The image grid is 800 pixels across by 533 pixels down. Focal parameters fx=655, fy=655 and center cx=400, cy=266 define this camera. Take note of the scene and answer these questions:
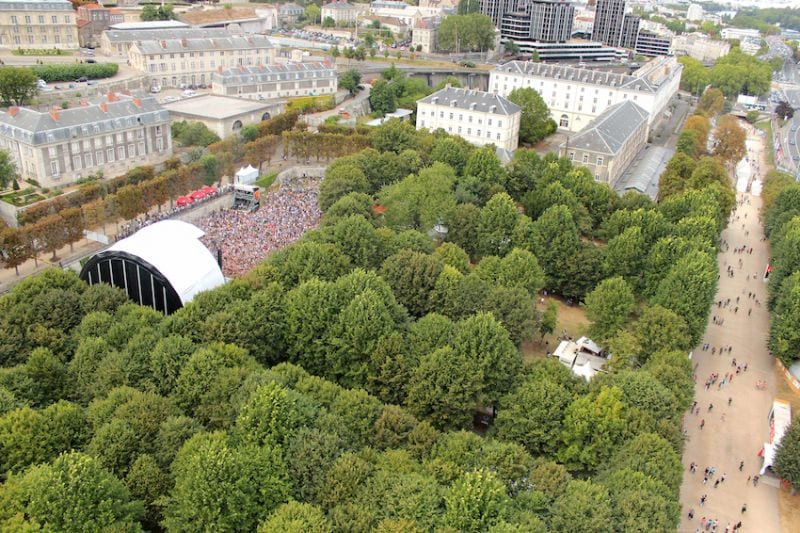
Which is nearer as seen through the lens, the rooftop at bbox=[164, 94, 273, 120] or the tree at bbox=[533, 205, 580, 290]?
the tree at bbox=[533, 205, 580, 290]

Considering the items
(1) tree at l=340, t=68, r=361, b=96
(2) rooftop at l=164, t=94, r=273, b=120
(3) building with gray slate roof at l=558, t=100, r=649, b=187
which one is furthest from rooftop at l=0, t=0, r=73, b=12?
(3) building with gray slate roof at l=558, t=100, r=649, b=187

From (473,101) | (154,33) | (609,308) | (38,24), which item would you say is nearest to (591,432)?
(609,308)

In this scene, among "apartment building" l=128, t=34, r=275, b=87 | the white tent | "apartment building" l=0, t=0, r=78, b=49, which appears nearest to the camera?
the white tent

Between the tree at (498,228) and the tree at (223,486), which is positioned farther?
the tree at (498,228)

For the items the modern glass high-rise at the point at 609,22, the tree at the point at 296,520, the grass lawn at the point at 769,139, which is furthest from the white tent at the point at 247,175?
the modern glass high-rise at the point at 609,22

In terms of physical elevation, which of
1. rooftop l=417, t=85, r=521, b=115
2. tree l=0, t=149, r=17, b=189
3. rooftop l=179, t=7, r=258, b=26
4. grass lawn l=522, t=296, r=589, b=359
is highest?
rooftop l=179, t=7, r=258, b=26

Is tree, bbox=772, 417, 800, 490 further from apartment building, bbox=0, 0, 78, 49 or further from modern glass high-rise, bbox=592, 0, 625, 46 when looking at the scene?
modern glass high-rise, bbox=592, 0, 625, 46

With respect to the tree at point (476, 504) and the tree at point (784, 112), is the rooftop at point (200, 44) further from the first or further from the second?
the tree at point (784, 112)

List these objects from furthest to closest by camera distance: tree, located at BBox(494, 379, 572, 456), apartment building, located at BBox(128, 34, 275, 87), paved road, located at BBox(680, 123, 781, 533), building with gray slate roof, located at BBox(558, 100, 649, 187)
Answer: apartment building, located at BBox(128, 34, 275, 87)
building with gray slate roof, located at BBox(558, 100, 649, 187)
paved road, located at BBox(680, 123, 781, 533)
tree, located at BBox(494, 379, 572, 456)
